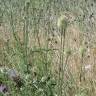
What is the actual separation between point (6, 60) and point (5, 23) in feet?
2.94

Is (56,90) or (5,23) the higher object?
(5,23)

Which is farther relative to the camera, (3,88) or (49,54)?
(49,54)

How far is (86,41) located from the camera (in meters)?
3.61

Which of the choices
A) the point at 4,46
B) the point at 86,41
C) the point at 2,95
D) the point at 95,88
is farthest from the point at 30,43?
the point at 2,95

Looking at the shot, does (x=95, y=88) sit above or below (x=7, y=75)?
below

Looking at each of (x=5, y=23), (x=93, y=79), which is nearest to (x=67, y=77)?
(x=93, y=79)

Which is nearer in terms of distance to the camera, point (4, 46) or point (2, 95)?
point (2, 95)

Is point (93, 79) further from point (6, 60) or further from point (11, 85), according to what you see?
point (11, 85)

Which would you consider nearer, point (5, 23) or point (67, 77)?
point (67, 77)

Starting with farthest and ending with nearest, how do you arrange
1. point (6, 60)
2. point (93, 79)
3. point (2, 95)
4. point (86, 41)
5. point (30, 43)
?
point (86, 41)
point (30, 43)
point (6, 60)
point (93, 79)
point (2, 95)

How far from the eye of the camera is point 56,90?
221cm

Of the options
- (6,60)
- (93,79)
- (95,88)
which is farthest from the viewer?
(6,60)

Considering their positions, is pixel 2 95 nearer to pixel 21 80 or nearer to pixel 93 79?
pixel 21 80

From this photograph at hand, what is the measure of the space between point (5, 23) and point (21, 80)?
187 centimetres
